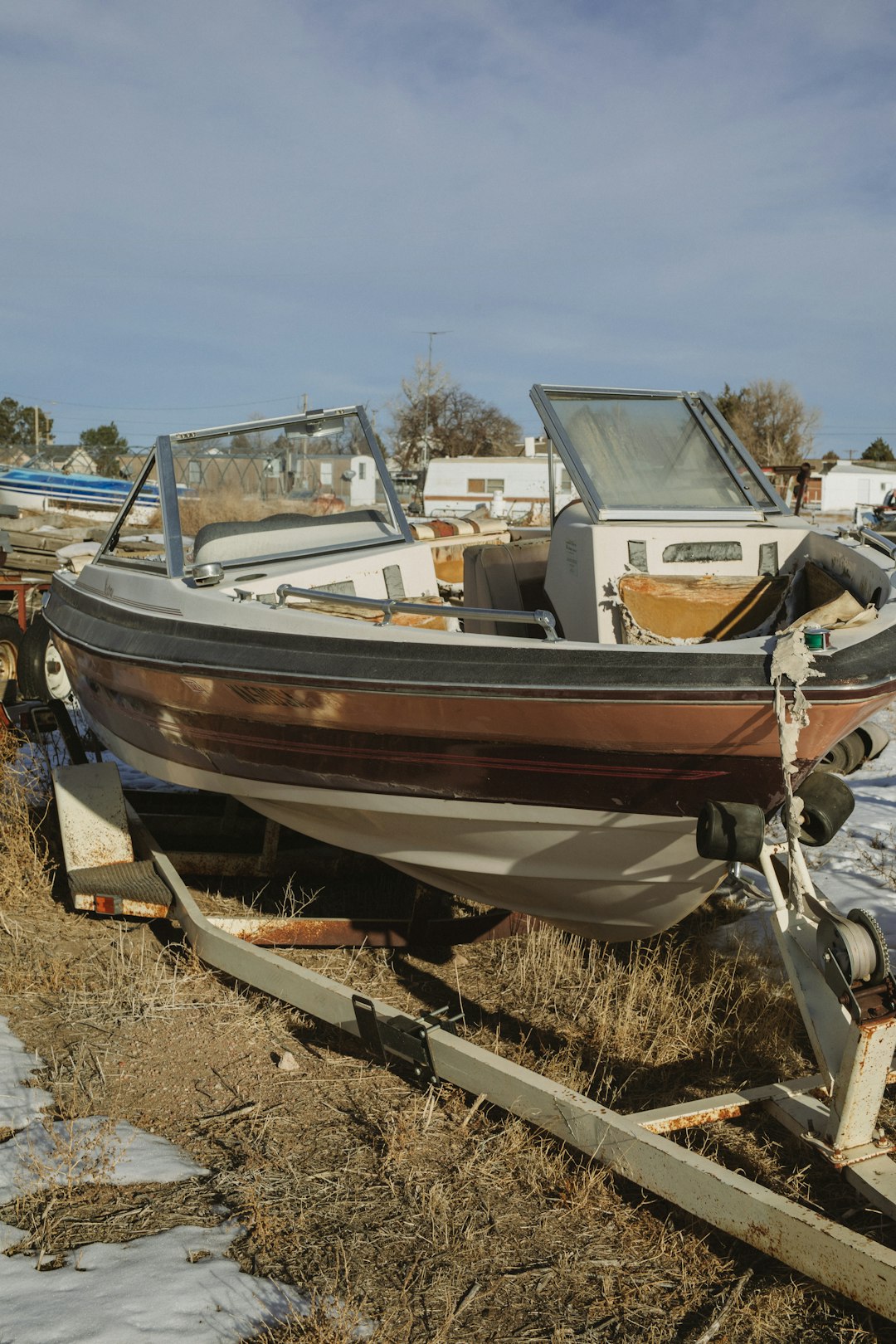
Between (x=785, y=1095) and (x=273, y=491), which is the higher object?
(x=273, y=491)

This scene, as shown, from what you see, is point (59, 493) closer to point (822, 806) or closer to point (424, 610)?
point (424, 610)

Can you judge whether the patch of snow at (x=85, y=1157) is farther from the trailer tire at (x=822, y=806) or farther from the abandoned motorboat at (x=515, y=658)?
the trailer tire at (x=822, y=806)

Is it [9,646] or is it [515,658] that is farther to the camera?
[9,646]

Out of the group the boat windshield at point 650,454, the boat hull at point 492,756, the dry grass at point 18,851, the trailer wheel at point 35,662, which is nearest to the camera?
the boat hull at point 492,756

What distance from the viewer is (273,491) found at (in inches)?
203

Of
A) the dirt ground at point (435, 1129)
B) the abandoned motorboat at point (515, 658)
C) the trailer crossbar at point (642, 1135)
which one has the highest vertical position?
the abandoned motorboat at point (515, 658)

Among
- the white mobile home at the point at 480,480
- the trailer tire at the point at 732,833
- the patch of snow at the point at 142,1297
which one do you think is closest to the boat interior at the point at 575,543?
the trailer tire at the point at 732,833

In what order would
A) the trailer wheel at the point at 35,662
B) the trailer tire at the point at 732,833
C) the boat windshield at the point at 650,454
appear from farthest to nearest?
the trailer wheel at the point at 35,662
the boat windshield at the point at 650,454
the trailer tire at the point at 732,833

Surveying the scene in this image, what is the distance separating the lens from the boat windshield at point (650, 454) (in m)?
4.64

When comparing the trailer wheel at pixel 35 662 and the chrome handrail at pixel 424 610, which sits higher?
the chrome handrail at pixel 424 610

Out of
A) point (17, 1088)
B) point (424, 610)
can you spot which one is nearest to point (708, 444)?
→ point (424, 610)

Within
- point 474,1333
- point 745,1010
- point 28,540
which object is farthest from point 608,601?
point 28,540

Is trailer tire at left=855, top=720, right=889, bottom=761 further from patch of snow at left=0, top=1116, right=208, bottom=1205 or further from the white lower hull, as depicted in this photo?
patch of snow at left=0, top=1116, right=208, bottom=1205

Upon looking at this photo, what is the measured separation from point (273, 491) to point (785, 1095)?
11.2ft
